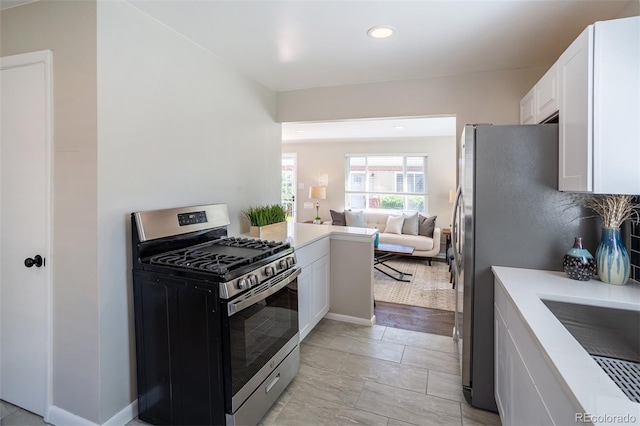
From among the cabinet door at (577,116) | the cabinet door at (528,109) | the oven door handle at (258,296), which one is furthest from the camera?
the cabinet door at (528,109)

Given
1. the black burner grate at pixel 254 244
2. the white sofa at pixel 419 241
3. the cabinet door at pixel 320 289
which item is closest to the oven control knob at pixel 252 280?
the black burner grate at pixel 254 244

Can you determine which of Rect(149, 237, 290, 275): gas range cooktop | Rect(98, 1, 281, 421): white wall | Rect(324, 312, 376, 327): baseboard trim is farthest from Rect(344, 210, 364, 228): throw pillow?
Rect(149, 237, 290, 275): gas range cooktop

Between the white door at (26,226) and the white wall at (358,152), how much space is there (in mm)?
5830

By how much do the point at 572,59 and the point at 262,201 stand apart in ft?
8.43

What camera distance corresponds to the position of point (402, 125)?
Answer: 5270 millimetres

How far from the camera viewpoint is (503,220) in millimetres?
1894

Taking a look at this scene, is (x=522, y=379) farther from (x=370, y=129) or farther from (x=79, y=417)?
(x=370, y=129)

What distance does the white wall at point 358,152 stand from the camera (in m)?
6.41

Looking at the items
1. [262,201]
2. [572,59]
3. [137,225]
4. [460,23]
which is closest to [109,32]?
[137,225]

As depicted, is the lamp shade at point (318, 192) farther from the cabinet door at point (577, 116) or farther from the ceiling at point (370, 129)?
the cabinet door at point (577, 116)

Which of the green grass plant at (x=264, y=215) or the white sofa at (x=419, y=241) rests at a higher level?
the green grass plant at (x=264, y=215)

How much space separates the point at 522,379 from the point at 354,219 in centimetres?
516

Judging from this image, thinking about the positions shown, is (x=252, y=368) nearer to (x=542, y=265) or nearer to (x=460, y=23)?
(x=542, y=265)

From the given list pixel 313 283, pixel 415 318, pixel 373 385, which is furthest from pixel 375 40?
pixel 415 318
